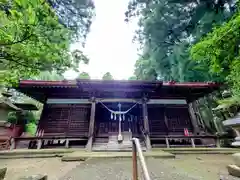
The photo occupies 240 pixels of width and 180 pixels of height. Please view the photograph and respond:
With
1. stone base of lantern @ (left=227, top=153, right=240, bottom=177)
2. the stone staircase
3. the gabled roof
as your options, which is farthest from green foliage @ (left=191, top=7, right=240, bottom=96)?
the stone staircase

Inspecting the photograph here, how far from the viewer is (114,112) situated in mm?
8188

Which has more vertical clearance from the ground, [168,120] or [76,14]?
[76,14]

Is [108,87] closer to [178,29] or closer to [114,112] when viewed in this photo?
[114,112]

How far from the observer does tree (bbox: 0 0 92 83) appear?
189cm

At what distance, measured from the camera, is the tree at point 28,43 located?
189 cm

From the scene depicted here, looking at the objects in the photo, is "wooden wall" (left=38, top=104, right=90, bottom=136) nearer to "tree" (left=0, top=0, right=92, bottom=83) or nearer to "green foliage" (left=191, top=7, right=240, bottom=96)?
"tree" (left=0, top=0, right=92, bottom=83)

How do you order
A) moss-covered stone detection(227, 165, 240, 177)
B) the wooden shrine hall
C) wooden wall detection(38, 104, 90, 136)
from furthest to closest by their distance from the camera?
1. wooden wall detection(38, 104, 90, 136)
2. the wooden shrine hall
3. moss-covered stone detection(227, 165, 240, 177)

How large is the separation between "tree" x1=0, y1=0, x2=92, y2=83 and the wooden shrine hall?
4069 mm

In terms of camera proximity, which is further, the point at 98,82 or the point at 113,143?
the point at 113,143

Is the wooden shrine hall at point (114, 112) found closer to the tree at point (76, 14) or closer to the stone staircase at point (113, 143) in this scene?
the stone staircase at point (113, 143)

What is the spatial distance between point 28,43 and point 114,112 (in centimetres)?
639

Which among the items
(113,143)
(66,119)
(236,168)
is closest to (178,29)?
(113,143)

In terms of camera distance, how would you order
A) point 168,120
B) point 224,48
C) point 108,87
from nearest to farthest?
point 224,48, point 108,87, point 168,120

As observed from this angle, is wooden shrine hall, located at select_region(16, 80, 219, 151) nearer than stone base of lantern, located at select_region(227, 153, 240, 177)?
No
